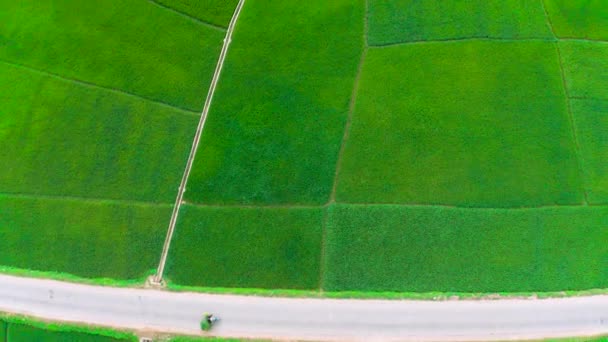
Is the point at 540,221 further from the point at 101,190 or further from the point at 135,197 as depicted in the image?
the point at 101,190

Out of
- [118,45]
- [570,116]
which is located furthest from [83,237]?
[570,116]

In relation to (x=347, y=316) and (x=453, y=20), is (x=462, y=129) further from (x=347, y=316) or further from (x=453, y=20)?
(x=347, y=316)

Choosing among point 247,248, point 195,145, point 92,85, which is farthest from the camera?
point 92,85

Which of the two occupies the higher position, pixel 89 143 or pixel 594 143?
pixel 89 143

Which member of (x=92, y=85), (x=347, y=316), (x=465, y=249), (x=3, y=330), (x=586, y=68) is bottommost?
(x=347, y=316)

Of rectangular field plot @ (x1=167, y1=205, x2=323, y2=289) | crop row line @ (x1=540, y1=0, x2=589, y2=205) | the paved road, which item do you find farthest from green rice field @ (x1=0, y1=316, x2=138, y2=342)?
crop row line @ (x1=540, y1=0, x2=589, y2=205)

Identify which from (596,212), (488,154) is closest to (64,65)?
(488,154)
